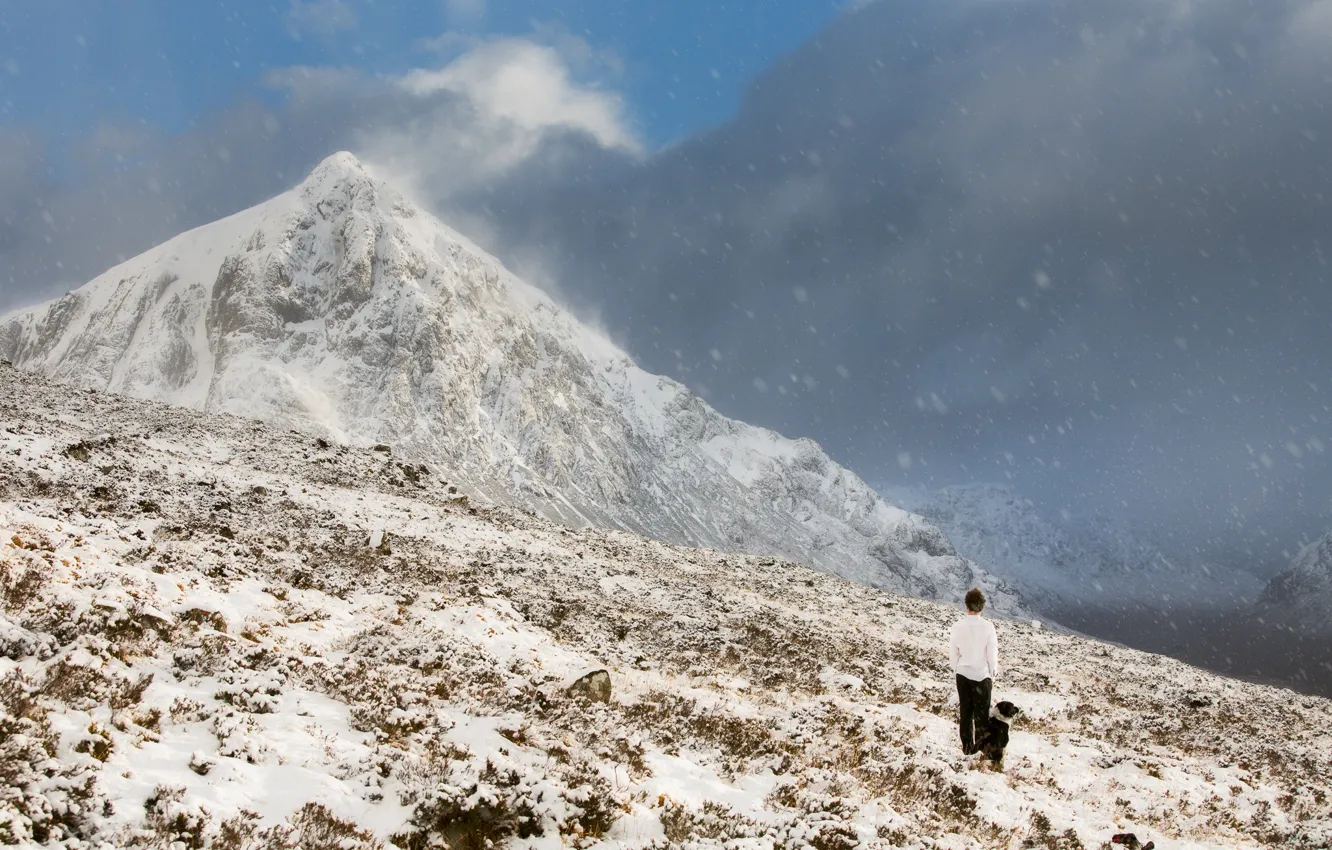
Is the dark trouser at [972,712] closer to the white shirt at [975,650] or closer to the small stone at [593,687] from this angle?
the white shirt at [975,650]

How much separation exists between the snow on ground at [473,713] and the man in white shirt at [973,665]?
680mm

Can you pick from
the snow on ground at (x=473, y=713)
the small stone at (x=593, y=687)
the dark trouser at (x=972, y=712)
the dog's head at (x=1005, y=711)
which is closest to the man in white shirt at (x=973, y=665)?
the dark trouser at (x=972, y=712)

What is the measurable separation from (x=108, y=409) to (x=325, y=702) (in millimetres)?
37139

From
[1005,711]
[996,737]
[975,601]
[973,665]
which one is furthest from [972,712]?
[975,601]

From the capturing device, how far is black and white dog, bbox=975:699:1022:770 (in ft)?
41.7

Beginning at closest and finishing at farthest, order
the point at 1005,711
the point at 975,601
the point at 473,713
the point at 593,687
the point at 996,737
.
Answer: the point at 473,713
the point at 1005,711
the point at 975,601
the point at 996,737
the point at 593,687

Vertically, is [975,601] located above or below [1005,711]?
above

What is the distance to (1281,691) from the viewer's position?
106ft

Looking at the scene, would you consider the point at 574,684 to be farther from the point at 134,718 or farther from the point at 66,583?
the point at 66,583

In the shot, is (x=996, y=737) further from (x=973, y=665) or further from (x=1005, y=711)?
(x=973, y=665)

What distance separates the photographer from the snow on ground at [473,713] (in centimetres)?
731

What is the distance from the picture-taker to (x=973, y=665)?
12.6 metres

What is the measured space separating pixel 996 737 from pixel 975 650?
5.52ft

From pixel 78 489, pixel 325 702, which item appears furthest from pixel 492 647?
pixel 78 489
